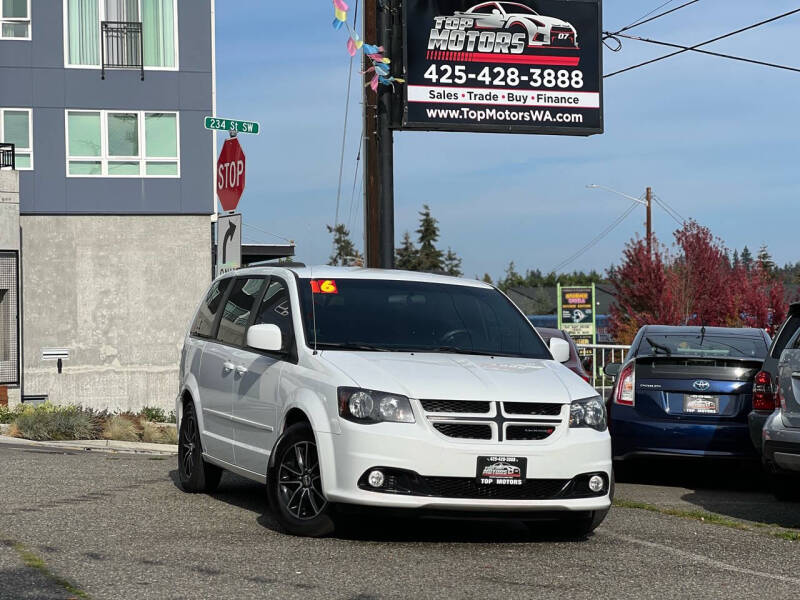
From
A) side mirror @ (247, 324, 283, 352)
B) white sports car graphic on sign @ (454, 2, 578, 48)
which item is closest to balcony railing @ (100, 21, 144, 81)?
white sports car graphic on sign @ (454, 2, 578, 48)

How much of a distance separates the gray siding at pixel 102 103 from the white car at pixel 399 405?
23.0 meters

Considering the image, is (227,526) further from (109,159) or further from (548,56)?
(109,159)

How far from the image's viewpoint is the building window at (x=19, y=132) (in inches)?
1233

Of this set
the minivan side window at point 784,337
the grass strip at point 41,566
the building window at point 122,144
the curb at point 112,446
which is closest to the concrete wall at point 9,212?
the building window at point 122,144

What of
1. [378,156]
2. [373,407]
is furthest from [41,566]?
[378,156]

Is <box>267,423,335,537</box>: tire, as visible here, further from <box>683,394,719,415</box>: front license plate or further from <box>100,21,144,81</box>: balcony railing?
<box>100,21,144,81</box>: balcony railing

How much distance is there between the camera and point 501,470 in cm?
761

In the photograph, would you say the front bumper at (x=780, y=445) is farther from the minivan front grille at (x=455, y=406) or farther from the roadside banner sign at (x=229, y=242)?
the roadside banner sign at (x=229, y=242)

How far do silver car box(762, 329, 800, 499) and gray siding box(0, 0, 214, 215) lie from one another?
24354 mm

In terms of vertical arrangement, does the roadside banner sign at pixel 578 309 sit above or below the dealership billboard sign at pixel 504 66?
below

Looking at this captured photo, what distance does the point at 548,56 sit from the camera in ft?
67.9

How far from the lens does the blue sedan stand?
1154 cm

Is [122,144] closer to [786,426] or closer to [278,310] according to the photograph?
[278,310]

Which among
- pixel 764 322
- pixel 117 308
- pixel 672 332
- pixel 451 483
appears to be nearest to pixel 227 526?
pixel 451 483
